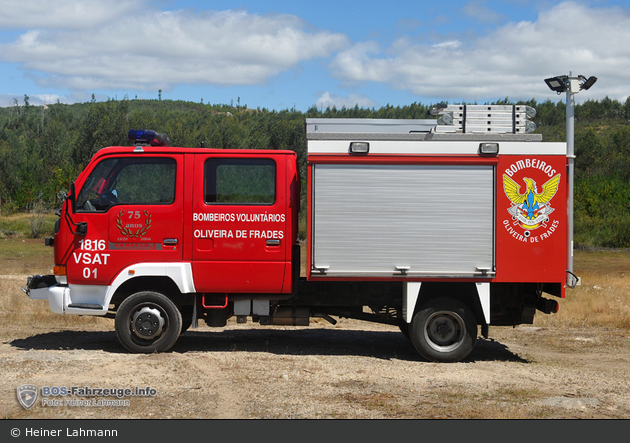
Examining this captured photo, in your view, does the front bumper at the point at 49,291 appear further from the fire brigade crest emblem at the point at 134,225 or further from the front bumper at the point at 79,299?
the fire brigade crest emblem at the point at 134,225

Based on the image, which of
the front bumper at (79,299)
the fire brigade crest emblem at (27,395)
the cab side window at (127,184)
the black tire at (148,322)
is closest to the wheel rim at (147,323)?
the black tire at (148,322)

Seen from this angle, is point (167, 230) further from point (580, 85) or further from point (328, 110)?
point (328, 110)

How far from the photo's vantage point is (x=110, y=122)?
47.8 m

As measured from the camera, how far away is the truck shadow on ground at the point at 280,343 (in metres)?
8.74

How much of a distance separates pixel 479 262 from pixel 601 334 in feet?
13.6

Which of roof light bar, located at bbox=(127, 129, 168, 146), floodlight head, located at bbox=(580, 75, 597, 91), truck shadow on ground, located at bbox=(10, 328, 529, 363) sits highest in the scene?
floodlight head, located at bbox=(580, 75, 597, 91)

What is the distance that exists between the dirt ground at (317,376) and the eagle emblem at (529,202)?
1899 millimetres

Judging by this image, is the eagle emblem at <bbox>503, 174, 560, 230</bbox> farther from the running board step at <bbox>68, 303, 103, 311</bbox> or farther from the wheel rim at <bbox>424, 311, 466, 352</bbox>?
the running board step at <bbox>68, 303, 103, 311</bbox>

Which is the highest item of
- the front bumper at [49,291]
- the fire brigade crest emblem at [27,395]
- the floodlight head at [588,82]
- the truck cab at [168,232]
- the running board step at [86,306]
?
the floodlight head at [588,82]

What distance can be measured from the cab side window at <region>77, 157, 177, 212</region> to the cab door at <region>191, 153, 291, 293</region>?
414 millimetres

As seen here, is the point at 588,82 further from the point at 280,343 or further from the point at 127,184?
the point at 127,184

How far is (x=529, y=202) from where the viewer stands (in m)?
7.85

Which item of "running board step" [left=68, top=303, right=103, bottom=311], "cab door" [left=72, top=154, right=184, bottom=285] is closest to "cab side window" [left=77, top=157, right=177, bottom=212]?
"cab door" [left=72, top=154, right=184, bottom=285]

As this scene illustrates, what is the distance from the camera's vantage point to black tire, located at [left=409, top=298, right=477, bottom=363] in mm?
8141
